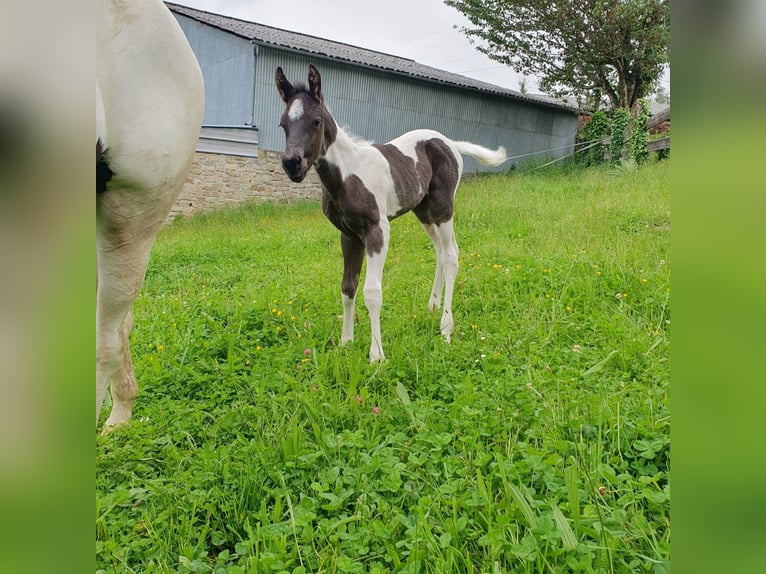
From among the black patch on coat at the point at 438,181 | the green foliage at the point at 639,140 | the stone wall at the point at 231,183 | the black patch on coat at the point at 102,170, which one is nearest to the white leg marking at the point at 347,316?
the black patch on coat at the point at 438,181

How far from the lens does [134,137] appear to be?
1496mm

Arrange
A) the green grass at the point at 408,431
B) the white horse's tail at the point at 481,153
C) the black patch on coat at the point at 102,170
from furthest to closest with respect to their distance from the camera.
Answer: the white horse's tail at the point at 481,153 → the green grass at the point at 408,431 → the black patch on coat at the point at 102,170

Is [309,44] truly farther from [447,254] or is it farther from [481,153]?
[447,254]

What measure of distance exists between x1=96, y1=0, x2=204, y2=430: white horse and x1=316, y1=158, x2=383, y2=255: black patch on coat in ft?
5.13

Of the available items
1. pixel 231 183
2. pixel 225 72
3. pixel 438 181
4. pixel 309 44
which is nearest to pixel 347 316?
pixel 438 181

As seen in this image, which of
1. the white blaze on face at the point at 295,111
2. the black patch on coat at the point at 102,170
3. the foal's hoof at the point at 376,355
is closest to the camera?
the black patch on coat at the point at 102,170

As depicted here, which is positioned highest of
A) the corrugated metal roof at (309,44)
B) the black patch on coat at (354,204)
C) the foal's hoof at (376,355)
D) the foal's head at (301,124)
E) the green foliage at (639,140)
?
the corrugated metal roof at (309,44)

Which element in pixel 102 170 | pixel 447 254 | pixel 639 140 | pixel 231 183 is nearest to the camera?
pixel 102 170

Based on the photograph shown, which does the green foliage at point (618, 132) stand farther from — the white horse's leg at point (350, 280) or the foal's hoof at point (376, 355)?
the foal's hoof at point (376, 355)

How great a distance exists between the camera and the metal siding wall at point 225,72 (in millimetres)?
12648

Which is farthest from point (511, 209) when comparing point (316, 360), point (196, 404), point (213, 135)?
point (213, 135)

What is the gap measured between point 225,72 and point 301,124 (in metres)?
11.8

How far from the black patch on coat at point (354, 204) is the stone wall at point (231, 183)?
336 inches

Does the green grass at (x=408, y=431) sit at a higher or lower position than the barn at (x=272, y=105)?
lower
